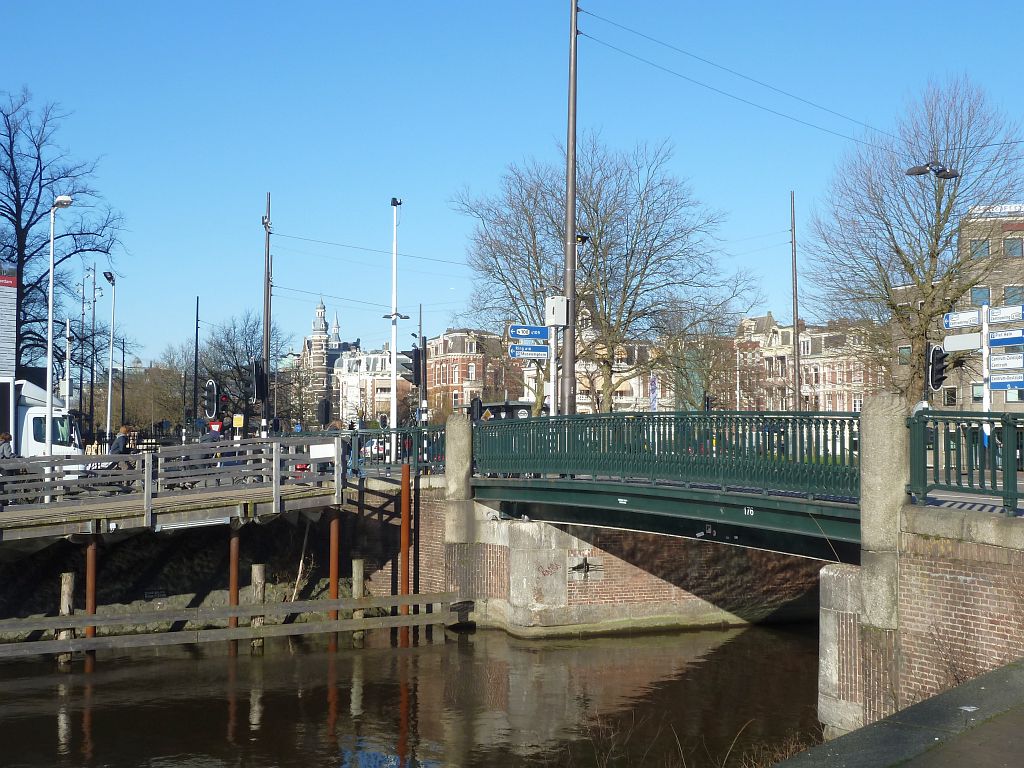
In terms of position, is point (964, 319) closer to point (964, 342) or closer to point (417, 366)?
point (964, 342)

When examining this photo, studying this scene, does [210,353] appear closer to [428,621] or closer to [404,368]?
[404,368]

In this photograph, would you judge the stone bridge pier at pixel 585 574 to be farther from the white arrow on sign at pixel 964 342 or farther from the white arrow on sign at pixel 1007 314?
the white arrow on sign at pixel 1007 314

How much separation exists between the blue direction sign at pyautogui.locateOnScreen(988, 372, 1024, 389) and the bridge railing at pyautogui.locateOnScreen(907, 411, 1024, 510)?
5.65 m

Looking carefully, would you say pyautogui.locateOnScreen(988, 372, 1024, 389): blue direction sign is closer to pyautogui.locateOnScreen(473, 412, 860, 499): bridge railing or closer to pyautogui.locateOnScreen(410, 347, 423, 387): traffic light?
pyautogui.locateOnScreen(473, 412, 860, 499): bridge railing

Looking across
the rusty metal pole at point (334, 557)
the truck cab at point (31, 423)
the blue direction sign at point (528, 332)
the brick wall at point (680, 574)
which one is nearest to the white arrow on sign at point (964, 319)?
the blue direction sign at point (528, 332)

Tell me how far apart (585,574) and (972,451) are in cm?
1133

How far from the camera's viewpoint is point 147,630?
2159 centimetres

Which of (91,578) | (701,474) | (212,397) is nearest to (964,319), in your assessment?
(701,474)

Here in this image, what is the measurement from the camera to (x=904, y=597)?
1144 centimetres

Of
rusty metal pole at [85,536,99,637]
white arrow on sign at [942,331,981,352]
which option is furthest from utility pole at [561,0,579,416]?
rusty metal pole at [85,536,99,637]

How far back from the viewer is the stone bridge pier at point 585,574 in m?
20.9

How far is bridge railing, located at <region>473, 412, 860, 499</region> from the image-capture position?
12.6 metres

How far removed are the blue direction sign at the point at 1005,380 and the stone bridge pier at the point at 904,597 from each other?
6.02m

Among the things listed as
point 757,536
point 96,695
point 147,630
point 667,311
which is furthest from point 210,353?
point 757,536
